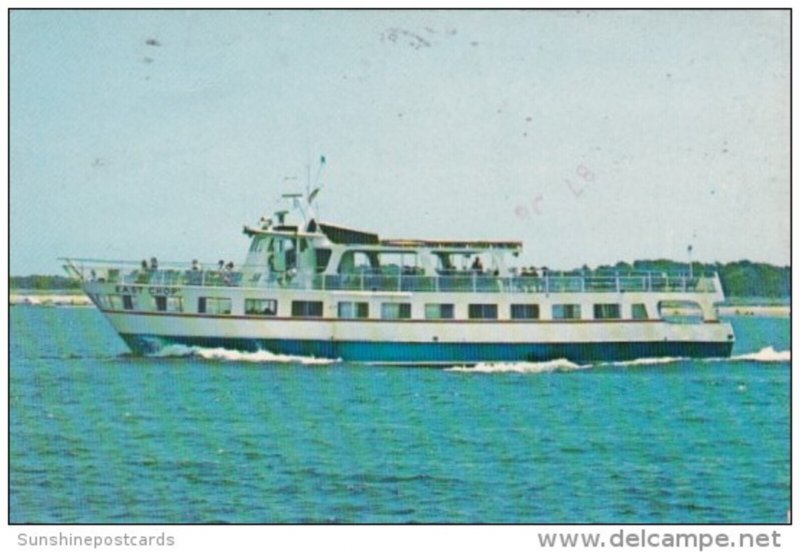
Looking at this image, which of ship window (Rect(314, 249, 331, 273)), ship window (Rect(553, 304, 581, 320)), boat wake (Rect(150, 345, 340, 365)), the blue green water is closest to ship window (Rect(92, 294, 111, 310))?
boat wake (Rect(150, 345, 340, 365))

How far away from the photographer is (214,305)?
88.0ft

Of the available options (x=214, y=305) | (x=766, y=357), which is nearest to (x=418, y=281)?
(x=214, y=305)

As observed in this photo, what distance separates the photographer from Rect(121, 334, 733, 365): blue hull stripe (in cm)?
2650

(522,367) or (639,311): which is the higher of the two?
(639,311)

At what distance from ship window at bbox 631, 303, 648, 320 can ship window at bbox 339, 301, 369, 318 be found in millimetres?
5844

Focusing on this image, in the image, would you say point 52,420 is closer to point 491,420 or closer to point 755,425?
point 491,420

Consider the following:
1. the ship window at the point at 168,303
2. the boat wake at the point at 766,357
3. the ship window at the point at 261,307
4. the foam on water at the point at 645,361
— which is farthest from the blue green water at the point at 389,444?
the boat wake at the point at 766,357

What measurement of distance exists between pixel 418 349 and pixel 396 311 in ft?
3.11

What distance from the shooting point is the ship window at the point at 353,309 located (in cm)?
2686

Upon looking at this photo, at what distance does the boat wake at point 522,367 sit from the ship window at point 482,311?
1075 millimetres

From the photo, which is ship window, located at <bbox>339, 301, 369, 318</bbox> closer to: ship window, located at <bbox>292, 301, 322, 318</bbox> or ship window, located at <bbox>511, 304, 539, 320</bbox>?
ship window, located at <bbox>292, 301, 322, 318</bbox>

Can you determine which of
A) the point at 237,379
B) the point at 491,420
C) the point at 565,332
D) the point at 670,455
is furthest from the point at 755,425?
the point at 237,379

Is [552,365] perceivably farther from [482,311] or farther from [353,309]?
[353,309]

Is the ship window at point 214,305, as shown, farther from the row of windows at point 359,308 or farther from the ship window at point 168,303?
the ship window at point 168,303
